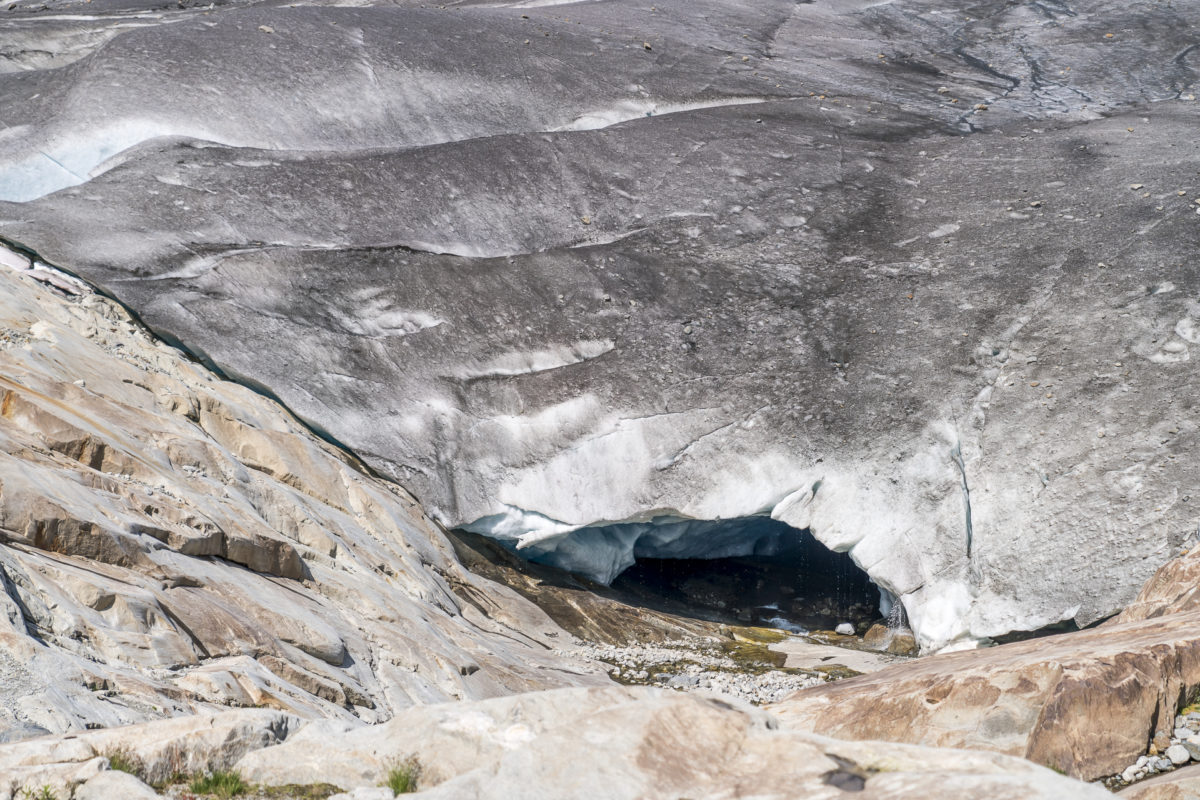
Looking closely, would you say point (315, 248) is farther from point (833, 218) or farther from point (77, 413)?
point (833, 218)

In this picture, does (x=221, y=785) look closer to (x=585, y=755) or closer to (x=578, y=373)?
(x=585, y=755)

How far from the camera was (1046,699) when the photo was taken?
7645 mm

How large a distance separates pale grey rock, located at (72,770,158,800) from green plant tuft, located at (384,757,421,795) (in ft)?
3.54

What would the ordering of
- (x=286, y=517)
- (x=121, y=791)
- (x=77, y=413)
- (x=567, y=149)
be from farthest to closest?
(x=567, y=149) < (x=286, y=517) < (x=77, y=413) < (x=121, y=791)

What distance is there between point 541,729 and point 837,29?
2199cm

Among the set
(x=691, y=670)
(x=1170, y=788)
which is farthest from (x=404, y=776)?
(x=691, y=670)

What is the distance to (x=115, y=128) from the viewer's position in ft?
55.4

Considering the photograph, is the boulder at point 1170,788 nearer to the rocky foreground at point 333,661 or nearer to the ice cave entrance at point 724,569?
the rocky foreground at point 333,661

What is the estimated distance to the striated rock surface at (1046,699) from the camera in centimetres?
719

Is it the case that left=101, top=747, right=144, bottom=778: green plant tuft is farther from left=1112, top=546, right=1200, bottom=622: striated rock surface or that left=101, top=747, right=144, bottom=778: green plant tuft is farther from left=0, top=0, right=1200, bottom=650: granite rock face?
left=0, top=0, right=1200, bottom=650: granite rock face

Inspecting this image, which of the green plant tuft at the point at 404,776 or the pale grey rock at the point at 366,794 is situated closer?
the pale grey rock at the point at 366,794

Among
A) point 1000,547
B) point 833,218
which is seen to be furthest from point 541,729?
point 833,218

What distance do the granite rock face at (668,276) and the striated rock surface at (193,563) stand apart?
1.23 meters

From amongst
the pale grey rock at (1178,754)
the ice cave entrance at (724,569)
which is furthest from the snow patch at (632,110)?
the pale grey rock at (1178,754)
